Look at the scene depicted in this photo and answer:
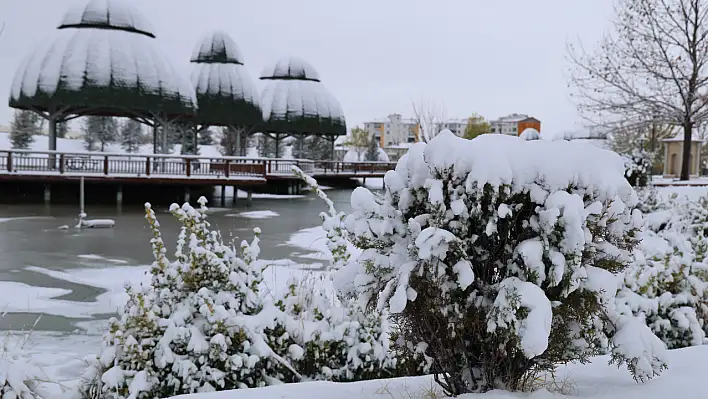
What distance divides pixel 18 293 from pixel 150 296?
166 inches

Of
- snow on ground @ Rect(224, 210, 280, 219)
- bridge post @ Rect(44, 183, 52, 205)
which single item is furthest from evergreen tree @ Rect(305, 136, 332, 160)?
snow on ground @ Rect(224, 210, 280, 219)

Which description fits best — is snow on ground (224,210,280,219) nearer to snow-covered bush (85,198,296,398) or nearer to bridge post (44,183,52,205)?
bridge post (44,183,52,205)

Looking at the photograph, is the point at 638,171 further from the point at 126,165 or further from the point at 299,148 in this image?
the point at 299,148

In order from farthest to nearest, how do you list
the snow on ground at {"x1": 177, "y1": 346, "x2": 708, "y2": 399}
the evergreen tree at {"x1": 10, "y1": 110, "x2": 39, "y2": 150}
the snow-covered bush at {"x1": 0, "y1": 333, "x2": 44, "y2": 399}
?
the evergreen tree at {"x1": 10, "y1": 110, "x2": 39, "y2": 150} < the snow-covered bush at {"x1": 0, "y1": 333, "x2": 44, "y2": 399} < the snow on ground at {"x1": 177, "y1": 346, "x2": 708, "y2": 399}

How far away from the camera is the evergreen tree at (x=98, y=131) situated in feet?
159

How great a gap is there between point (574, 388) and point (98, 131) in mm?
52104

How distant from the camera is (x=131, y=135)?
52656 millimetres

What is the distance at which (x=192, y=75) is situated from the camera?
30469 mm

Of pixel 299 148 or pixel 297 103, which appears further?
pixel 299 148

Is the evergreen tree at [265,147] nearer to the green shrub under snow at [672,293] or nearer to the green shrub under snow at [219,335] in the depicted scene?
the green shrub under snow at [672,293]

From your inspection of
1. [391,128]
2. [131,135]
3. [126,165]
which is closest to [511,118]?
[391,128]

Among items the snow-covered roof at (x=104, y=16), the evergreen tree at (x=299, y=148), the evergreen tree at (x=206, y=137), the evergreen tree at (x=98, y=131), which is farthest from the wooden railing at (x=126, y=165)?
the evergreen tree at (x=206, y=137)

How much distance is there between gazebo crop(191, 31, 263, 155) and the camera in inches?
1175

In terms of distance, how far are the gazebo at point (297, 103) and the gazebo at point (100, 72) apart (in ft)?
35.5
